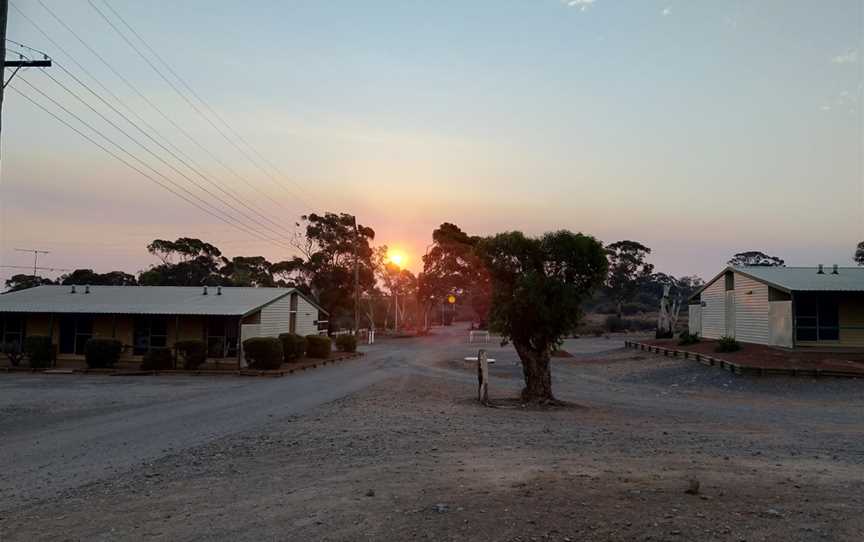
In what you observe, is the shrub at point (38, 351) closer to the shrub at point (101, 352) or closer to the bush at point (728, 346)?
the shrub at point (101, 352)

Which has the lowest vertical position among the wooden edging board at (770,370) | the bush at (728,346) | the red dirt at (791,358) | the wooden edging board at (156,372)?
the wooden edging board at (156,372)

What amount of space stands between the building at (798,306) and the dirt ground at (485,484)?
53.2ft

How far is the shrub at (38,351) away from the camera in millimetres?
27578

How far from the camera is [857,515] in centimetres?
579

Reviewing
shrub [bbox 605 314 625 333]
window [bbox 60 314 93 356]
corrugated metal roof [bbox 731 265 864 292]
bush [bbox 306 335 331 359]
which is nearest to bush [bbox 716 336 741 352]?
corrugated metal roof [bbox 731 265 864 292]

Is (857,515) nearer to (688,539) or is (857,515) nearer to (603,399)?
(688,539)

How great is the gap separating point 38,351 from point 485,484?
27.2 metres

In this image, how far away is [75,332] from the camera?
1216 inches

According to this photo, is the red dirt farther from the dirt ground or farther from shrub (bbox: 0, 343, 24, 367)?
shrub (bbox: 0, 343, 24, 367)

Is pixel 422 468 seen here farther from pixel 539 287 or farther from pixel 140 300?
pixel 140 300

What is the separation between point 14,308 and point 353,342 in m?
18.2

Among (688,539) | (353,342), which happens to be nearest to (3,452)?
(688,539)

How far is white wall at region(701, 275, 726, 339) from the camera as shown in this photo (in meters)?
35.8

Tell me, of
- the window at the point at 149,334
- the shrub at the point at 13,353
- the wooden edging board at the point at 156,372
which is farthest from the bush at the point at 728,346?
the shrub at the point at 13,353
